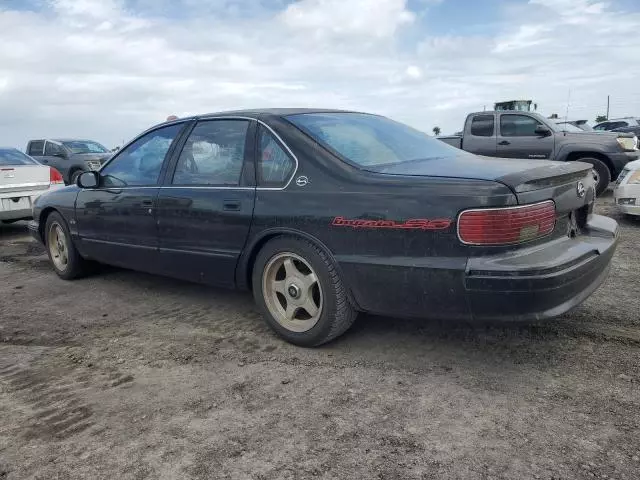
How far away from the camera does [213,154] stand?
404cm

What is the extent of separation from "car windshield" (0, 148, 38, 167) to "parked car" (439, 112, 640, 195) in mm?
7922

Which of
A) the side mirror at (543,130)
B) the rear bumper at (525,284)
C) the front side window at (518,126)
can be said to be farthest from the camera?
the front side window at (518,126)

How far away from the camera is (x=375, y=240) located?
3064 mm

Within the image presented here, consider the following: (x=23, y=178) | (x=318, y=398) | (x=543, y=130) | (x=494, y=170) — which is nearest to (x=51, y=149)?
(x=23, y=178)

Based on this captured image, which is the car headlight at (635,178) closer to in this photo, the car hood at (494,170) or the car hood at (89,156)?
the car hood at (494,170)

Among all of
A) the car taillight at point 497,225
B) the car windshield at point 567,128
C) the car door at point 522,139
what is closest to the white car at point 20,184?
the car taillight at point 497,225

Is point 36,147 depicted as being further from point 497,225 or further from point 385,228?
point 497,225

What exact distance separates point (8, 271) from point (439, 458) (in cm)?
543

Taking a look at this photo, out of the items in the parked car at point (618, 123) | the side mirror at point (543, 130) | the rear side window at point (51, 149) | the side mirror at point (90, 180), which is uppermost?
the parked car at point (618, 123)

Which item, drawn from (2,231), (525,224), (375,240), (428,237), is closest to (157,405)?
(375,240)

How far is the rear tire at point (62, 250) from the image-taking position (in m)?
5.39

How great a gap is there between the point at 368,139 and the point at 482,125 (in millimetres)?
8277

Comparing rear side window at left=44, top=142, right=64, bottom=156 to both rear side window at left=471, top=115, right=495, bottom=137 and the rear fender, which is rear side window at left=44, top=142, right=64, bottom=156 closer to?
rear side window at left=471, top=115, right=495, bottom=137

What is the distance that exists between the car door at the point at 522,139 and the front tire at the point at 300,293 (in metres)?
8.42
